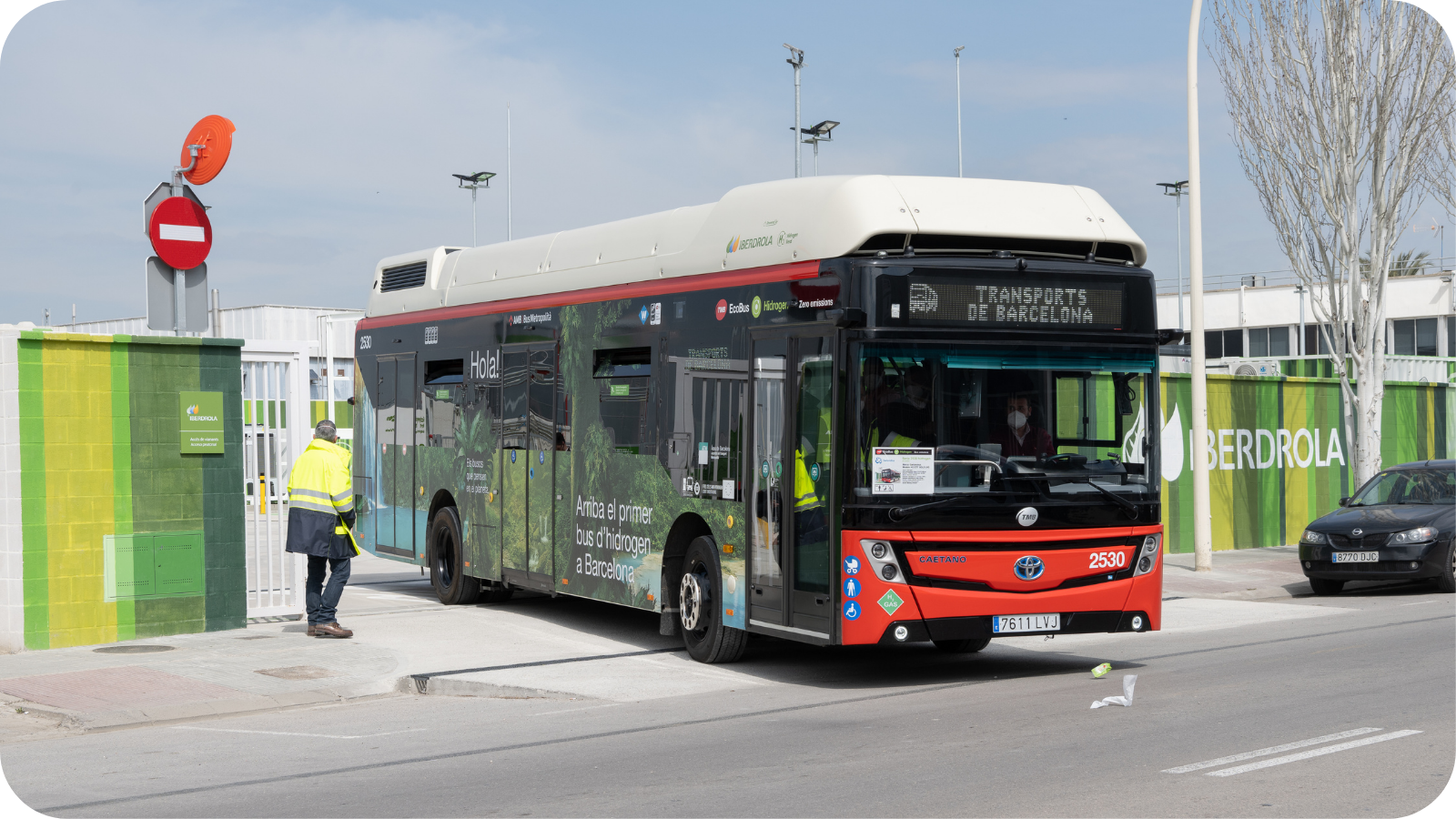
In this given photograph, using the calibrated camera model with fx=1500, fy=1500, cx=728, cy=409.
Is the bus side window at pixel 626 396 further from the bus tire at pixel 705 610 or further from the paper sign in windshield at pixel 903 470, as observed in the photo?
the paper sign in windshield at pixel 903 470

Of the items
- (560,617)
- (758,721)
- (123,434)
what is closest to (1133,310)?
(758,721)

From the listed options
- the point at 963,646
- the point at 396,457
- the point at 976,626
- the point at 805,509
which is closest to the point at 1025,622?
the point at 976,626

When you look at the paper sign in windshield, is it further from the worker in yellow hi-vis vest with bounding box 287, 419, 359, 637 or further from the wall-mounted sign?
the wall-mounted sign

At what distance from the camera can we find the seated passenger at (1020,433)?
9.92 m

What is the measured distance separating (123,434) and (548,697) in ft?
15.5

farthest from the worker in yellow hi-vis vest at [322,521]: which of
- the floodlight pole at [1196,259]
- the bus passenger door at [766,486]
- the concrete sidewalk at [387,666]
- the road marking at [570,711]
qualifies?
the floodlight pole at [1196,259]

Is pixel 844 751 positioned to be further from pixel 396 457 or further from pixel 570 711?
pixel 396 457

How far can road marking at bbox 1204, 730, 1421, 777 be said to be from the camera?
711 cm

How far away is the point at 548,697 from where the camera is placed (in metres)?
10.3

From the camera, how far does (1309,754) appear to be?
7.50 m

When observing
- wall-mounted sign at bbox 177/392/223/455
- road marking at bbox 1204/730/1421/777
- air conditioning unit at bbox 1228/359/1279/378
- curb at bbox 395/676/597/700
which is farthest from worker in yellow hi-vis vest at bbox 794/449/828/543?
air conditioning unit at bbox 1228/359/1279/378

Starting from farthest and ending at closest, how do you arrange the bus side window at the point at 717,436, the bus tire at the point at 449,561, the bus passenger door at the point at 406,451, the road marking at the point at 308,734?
the bus passenger door at the point at 406,451
the bus tire at the point at 449,561
the bus side window at the point at 717,436
the road marking at the point at 308,734

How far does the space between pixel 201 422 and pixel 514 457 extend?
2.88 m

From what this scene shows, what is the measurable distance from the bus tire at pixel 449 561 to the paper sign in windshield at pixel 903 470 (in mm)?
6872
